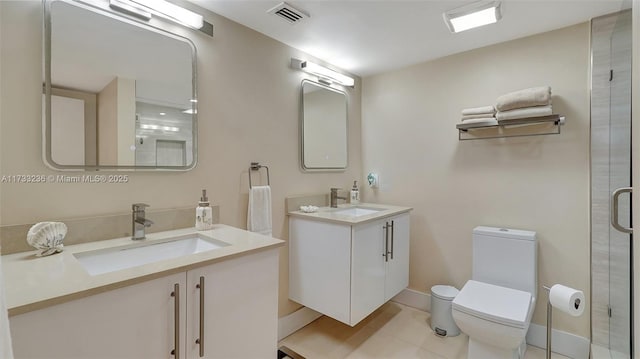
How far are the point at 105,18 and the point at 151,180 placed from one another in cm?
81

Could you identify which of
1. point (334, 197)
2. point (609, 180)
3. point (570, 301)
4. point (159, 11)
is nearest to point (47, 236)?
point (159, 11)

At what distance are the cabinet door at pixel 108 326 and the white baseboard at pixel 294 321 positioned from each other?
1.31 meters

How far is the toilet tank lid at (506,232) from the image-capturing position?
205 cm

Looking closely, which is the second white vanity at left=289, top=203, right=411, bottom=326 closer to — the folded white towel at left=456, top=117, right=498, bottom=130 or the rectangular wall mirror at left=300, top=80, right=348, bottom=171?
the rectangular wall mirror at left=300, top=80, right=348, bottom=171

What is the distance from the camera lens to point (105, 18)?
1.39 m

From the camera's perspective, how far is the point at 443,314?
2281mm

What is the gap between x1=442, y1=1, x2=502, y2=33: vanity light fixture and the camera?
5.72ft

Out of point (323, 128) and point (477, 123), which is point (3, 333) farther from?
point (477, 123)

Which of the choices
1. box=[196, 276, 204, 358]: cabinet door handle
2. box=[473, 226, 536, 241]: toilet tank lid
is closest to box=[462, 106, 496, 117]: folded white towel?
box=[473, 226, 536, 241]: toilet tank lid

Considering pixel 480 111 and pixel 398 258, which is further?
pixel 398 258

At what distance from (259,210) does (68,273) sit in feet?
3.61

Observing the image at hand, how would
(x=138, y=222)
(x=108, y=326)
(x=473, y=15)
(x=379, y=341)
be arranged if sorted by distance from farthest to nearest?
(x=379, y=341) → (x=473, y=15) → (x=138, y=222) → (x=108, y=326)

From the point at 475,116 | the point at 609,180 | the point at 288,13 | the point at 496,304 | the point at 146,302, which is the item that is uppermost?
the point at 288,13

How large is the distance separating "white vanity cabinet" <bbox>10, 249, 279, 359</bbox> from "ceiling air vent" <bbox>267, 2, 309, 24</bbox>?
4.67 feet
